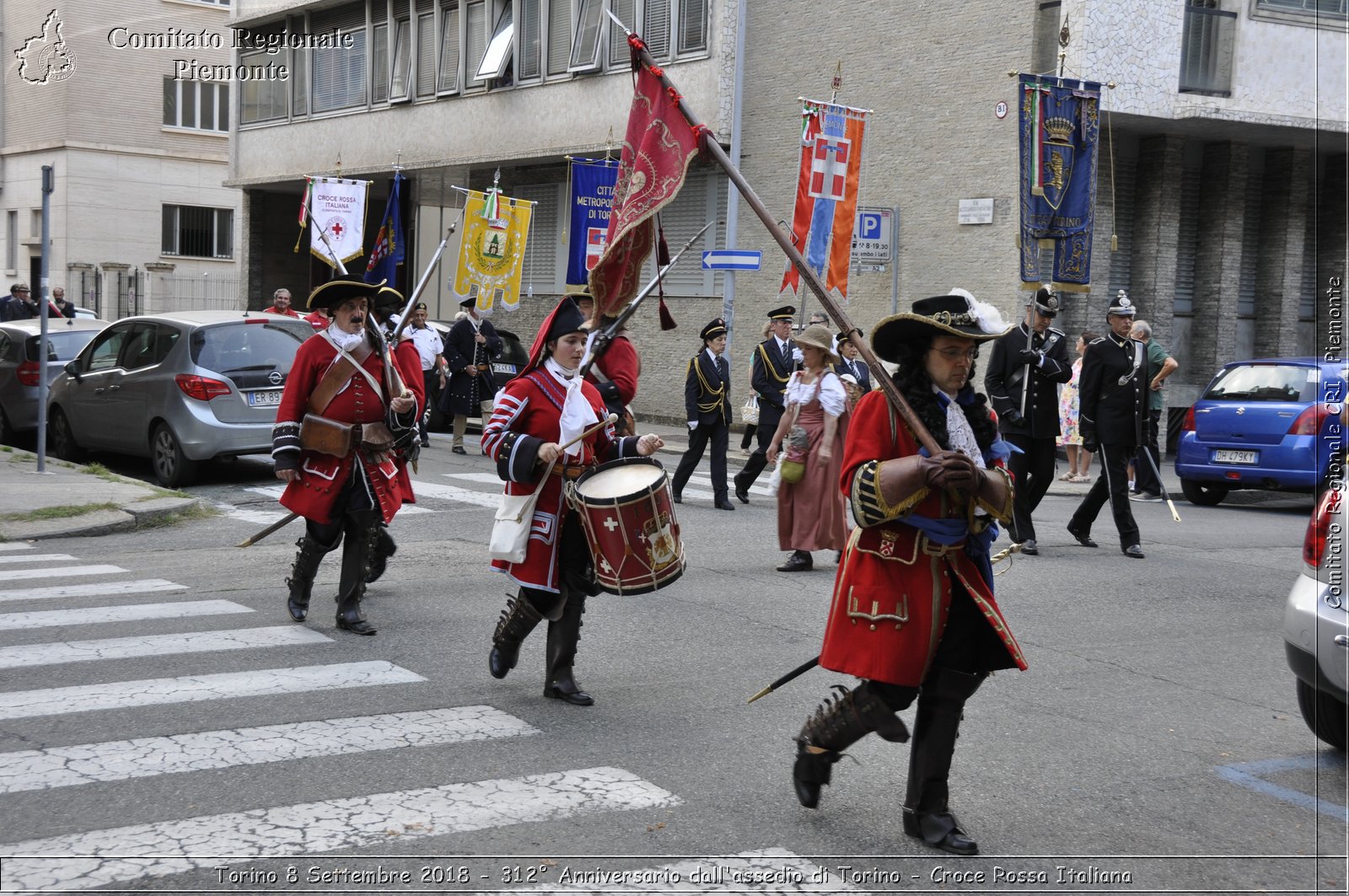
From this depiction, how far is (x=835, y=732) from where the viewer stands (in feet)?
16.0

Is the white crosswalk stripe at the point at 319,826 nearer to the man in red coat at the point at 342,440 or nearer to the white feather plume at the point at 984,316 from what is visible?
the white feather plume at the point at 984,316

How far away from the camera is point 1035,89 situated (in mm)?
14977

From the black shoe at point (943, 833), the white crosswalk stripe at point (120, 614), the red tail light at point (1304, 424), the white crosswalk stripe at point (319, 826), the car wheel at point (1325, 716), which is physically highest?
the red tail light at point (1304, 424)

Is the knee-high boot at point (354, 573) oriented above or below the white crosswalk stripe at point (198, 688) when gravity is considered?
above

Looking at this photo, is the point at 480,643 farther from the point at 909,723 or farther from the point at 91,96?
the point at 91,96

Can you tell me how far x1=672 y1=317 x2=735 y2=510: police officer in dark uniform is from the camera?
14.1 meters

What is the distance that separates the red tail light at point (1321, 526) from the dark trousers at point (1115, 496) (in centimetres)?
581

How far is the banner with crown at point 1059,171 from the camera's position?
49.9ft

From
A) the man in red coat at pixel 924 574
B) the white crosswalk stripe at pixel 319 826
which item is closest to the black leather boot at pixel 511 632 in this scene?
the white crosswalk stripe at pixel 319 826

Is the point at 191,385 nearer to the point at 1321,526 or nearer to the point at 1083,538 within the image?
the point at 1083,538

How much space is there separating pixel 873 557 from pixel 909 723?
2.04 meters

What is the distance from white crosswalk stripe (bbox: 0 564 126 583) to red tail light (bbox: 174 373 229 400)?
14.9ft

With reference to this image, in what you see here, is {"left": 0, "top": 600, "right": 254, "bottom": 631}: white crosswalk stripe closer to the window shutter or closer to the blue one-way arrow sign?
the blue one-way arrow sign

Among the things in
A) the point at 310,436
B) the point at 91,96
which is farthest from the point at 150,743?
the point at 91,96
